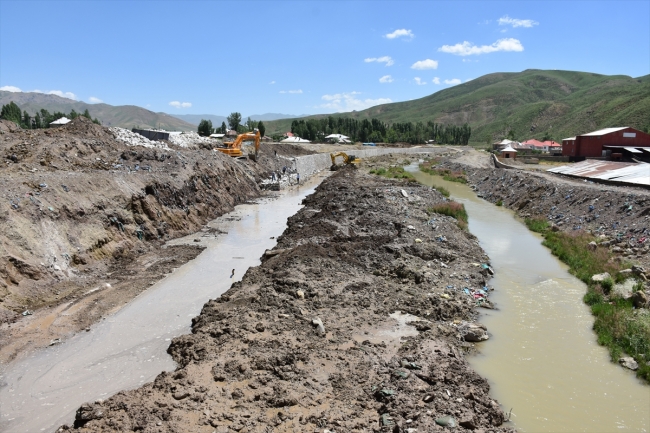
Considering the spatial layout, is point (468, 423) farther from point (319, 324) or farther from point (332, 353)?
point (319, 324)

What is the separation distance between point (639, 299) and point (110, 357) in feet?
48.3

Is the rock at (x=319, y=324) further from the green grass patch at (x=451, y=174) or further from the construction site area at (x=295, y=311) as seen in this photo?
the green grass patch at (x=451, y=174)

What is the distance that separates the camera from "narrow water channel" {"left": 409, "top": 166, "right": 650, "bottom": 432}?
28.4 ft

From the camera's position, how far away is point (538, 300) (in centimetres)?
1458

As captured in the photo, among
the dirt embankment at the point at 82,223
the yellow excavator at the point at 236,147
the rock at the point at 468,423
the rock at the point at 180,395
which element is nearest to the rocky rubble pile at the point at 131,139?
the dirt embankment at the point at 82,223

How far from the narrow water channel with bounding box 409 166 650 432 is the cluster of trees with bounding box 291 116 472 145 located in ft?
306

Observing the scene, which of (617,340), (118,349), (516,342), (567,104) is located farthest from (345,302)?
(567,104)

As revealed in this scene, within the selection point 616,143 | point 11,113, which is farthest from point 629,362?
point 11,113

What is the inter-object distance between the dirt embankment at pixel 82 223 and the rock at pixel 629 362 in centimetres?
1388

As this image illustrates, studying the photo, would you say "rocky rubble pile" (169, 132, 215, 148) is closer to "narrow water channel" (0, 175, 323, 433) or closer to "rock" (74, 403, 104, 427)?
"narrow water channel" (0, 175, 323, 433)

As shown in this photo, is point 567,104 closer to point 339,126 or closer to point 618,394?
point 339,126

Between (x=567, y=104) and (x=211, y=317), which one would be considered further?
(x=567, y=104)

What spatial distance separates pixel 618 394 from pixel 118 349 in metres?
11.6

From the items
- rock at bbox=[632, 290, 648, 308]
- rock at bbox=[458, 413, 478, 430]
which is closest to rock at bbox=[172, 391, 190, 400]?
rock at bbox=[458, 413, 478, 430]
